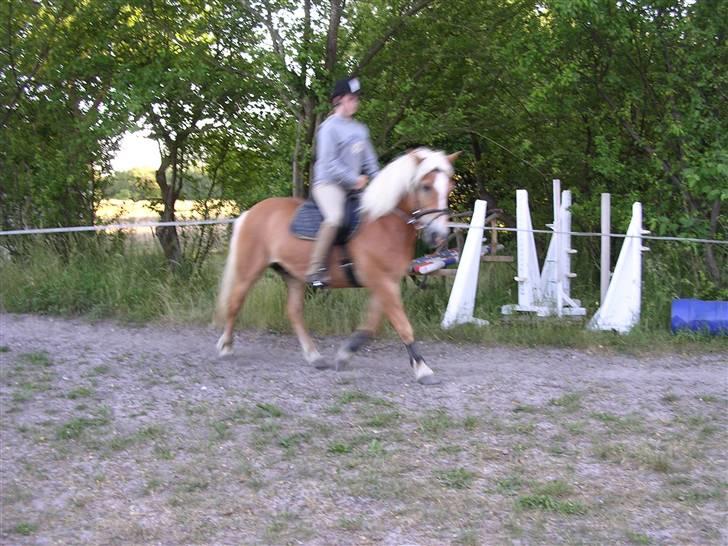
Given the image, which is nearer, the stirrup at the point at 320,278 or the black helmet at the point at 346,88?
the black helmet at the point at 346,88

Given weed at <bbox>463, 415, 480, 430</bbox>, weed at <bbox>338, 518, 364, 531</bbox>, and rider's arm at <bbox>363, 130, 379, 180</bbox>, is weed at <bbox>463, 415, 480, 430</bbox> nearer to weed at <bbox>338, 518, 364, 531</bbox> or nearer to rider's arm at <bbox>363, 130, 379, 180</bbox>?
weed at <bbox>338, 518, 364, 531</bbox>

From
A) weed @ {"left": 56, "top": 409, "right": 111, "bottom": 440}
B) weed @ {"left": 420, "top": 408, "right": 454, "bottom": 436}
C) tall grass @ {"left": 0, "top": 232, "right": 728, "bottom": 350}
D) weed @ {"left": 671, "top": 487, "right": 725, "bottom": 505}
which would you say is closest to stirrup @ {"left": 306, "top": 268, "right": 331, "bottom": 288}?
tall grass @ {"left": 0, "top": 232, "right": 728, "bottom": 350}

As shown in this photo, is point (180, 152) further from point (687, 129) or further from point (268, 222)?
point (687, 129)

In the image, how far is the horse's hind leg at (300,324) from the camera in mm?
7855

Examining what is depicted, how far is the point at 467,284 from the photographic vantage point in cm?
941

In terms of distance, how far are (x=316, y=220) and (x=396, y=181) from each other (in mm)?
918

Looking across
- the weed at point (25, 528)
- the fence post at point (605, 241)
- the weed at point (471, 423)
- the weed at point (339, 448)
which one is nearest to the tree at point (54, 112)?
the fence post at point (605, 241)

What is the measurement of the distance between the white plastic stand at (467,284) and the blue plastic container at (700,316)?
1.98 meters

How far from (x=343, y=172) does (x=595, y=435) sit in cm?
301

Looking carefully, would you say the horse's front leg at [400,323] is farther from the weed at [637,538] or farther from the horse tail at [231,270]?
the weed at [637,538]

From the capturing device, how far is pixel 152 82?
1042 centimetres

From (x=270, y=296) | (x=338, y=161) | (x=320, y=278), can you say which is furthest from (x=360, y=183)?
(x=270, y=296)

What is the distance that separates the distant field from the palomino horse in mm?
4428

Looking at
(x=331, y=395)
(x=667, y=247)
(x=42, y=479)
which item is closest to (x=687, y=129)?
(x=667, y=247)
